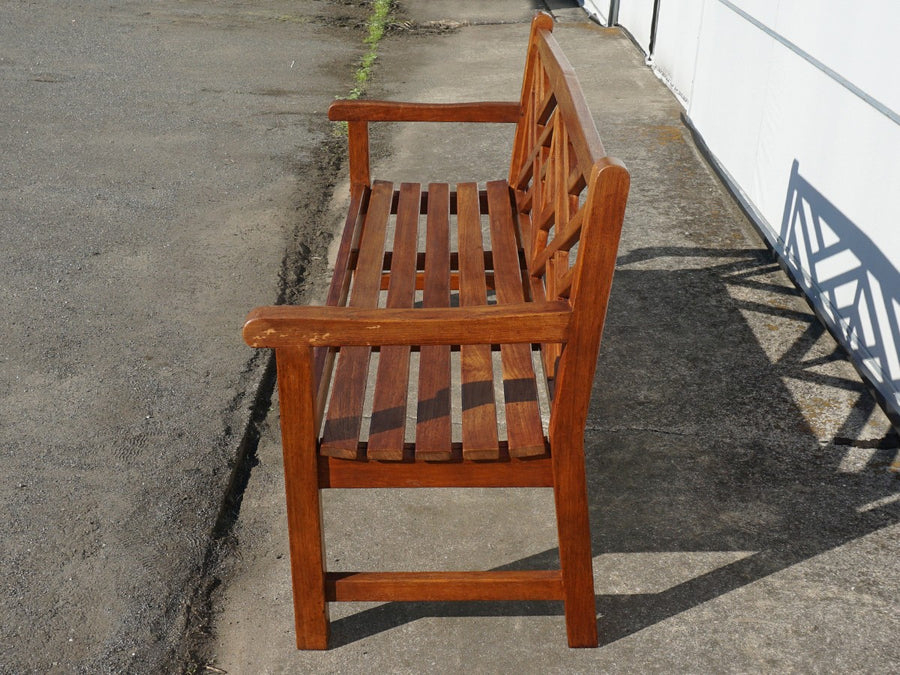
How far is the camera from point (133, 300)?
13.6ft

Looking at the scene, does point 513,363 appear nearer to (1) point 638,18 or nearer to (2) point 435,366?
(2) point 435,366

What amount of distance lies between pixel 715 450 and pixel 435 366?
3.72 feet

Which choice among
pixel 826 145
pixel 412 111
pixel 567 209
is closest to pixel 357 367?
pixel 567 209

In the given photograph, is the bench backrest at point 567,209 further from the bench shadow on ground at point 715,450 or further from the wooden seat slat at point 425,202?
the bench shadow on ground at point 715,450

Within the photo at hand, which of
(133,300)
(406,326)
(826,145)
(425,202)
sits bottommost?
(133,300)

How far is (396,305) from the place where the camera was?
288cm

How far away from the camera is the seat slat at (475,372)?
2225mm

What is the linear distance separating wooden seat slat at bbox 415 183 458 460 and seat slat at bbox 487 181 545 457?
0.16m

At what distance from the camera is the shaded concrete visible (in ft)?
7.81

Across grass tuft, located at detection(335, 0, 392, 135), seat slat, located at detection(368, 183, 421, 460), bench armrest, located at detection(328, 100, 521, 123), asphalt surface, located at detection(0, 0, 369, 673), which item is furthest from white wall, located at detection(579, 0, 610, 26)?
seat slat, located at detection(368, 183, 421, 460)

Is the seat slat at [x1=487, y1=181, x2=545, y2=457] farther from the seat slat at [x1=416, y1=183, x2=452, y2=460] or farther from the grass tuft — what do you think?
the grass tuft

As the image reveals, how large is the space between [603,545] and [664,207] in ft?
9.14

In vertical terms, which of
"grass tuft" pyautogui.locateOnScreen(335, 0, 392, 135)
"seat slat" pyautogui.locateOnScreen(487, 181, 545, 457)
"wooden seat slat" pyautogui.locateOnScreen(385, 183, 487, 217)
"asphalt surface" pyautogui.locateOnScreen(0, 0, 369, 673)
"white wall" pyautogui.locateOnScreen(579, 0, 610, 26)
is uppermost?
"seat slat" pyautogui.locateOnScreen(487, 181, 545, 457)

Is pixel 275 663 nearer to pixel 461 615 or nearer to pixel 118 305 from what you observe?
pixel 461 615
